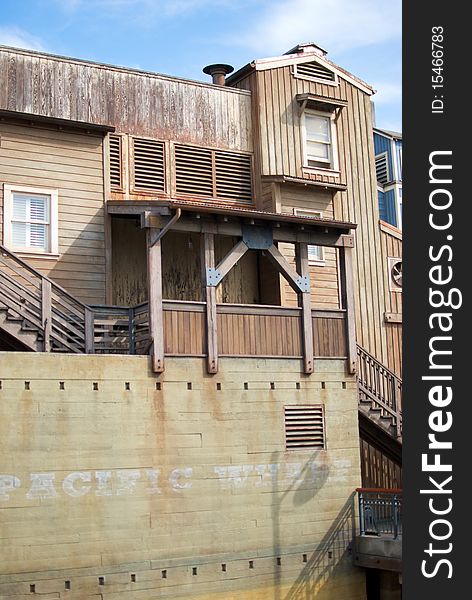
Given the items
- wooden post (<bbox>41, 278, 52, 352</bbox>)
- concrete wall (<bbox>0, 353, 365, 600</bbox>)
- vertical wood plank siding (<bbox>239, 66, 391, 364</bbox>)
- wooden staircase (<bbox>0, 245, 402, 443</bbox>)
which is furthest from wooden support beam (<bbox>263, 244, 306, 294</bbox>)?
vertical wood plank siding (<bbox>239, 66, 391, 364</bbox>)

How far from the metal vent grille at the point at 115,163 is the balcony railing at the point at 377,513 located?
8.94m

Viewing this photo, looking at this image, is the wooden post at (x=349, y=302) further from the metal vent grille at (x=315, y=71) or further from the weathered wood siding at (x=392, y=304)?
the metal vent grille at (x=315, y=71)

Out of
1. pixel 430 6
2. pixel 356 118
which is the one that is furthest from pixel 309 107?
pixel 430 6

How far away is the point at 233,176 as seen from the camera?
78.4 feet

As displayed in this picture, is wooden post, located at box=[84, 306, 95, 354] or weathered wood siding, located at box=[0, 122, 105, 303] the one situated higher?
weathered wood siding, located at box=[0, 122, 105, 303]

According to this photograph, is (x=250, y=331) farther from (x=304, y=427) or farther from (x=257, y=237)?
(x=304, y=427)

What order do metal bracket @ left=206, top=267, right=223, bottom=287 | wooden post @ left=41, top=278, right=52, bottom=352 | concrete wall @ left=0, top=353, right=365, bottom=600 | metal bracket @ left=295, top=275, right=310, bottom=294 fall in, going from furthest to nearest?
metal bracket @ left=295, top=275, right=310, bottom=294
metal bracket @ left=206, top=267, right=223, bottom=287
wooden post @ left=41, top=278, right=52, bottom=352
concrete wall @ left=0, top=353, right=365, bottom=600

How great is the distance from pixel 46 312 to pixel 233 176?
803cm

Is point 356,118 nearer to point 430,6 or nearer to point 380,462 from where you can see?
point 380,462

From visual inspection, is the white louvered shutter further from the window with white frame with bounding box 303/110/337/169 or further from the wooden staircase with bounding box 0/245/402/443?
the window with white frame with bounding box 303/110/337/169

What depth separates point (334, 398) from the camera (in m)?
19.9

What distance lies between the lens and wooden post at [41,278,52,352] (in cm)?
1736

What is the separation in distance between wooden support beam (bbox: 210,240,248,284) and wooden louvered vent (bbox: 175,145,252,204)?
423 centimetres

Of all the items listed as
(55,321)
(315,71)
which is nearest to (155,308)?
(55,321)
